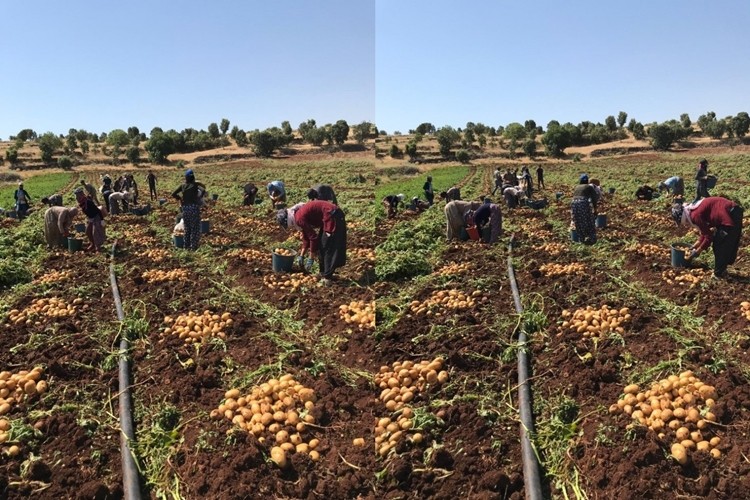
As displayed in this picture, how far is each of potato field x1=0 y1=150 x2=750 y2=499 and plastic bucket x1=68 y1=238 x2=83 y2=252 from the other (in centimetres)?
178

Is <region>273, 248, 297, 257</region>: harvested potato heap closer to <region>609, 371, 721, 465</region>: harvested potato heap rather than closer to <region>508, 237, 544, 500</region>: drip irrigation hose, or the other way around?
<region>508, 237, 544, 500</region>: drip irrigation hose

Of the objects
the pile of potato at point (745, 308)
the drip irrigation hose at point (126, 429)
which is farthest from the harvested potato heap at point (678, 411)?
the drip irrigation hose at point (126, 429)

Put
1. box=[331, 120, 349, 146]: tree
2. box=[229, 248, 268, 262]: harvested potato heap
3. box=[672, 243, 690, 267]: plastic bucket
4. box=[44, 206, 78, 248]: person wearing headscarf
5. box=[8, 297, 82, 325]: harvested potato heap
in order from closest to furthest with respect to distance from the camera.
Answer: box=[8, 297, 82, 325]: harvested potato heap, box=[672, 243, 690, 267]: plastic bucket, box=[229, 248, 268, 262]: harvested potato heap, box=[44, 206, 78, 248]: person wearing headscarf, box=[331, 120, 349, 146]: tree

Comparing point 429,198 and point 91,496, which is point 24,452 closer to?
point 91,496

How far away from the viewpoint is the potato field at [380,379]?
11.8ft

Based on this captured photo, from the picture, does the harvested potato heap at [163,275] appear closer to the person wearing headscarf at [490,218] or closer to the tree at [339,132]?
the person wearing headscarf at [490,218]

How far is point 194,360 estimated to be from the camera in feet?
17.3

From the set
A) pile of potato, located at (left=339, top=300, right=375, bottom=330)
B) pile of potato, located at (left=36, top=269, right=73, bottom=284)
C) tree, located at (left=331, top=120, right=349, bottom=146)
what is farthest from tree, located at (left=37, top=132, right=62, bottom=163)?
pile of potato, located at (left=339, top=300, right=375, bottom=330)

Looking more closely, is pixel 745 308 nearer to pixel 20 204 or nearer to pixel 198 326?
pixel 198 326

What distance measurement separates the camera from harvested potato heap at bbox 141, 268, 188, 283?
8203 mm

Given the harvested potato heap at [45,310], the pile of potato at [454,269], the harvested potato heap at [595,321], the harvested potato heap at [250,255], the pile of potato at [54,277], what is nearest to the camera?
the harvested potato heap at [595,321]

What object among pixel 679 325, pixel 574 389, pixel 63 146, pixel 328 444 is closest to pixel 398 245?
pixel 679 325

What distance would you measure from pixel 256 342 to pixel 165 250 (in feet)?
→ 18.7

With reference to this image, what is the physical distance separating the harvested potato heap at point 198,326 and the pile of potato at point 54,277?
10.5ft
